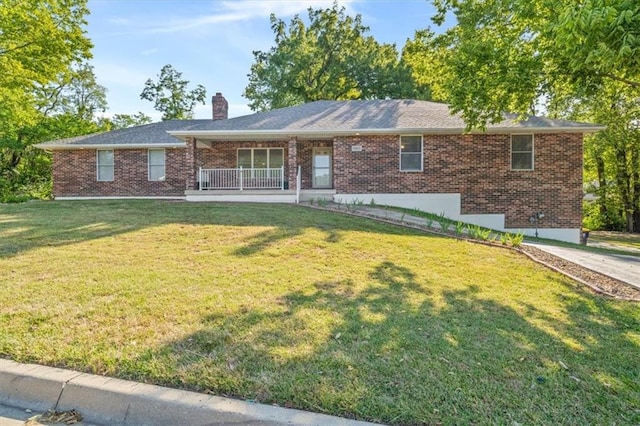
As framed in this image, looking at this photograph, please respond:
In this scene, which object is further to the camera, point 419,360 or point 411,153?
point 411,153

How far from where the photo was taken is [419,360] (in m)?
2.96

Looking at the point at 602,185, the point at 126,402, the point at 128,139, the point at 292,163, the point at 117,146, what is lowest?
the point at 126,402

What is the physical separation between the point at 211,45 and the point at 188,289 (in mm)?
13496

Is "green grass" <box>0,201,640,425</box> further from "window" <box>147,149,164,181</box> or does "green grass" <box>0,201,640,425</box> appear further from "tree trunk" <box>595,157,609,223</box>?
"tree trunk" <box>595,157,609,223</box>

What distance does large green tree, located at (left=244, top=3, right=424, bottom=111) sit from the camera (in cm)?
2525

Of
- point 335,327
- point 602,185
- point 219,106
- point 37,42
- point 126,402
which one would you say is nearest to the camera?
point 126,402

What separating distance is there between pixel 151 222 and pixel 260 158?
7.94 meters

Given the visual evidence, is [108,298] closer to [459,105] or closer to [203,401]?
[203,401]

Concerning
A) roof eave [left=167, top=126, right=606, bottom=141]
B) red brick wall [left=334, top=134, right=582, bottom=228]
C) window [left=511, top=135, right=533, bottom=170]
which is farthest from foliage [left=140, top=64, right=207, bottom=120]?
window [left=511, top=135, right=533, bottom=170]

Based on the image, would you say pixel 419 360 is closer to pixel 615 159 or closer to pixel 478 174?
pixel 478 174

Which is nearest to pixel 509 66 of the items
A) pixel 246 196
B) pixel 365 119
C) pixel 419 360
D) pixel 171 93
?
pixel 365 119

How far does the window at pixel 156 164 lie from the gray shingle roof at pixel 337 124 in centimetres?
58

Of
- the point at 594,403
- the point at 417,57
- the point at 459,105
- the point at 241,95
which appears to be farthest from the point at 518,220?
the point at 241,95

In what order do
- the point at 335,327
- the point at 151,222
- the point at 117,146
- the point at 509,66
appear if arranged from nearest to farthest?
the point at 335,327, the point at 151,222, the point at 509,66, the point at 117,146
